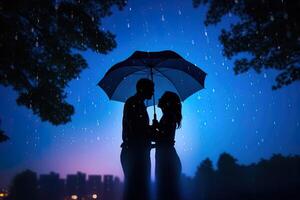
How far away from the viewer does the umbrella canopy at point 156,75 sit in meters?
4.79

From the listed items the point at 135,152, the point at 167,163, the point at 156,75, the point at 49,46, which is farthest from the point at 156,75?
the point at 49,46

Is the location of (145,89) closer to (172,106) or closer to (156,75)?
(172,106)

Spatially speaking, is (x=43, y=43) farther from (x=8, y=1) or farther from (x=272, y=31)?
(x=272, y=31)

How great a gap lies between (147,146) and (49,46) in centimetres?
643

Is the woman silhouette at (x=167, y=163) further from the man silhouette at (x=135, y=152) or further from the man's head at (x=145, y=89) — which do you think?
the man's head at (x=145, y=89)

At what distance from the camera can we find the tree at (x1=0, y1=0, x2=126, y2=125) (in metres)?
8.36

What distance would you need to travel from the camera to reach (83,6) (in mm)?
9203

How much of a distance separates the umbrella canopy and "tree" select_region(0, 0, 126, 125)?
417 centimetres

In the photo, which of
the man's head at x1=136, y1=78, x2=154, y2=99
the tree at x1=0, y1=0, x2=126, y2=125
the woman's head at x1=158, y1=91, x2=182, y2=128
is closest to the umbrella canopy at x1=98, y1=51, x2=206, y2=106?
the woman's head at x1=158, y1=91, x2=182, y2=128

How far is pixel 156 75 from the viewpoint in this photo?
5.29 meters

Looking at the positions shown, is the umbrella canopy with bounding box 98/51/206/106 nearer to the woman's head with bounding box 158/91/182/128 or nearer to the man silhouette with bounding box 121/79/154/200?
the woman's head with bounding box 158/91/182/128

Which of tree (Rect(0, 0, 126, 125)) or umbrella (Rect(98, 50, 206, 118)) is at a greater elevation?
tree (Rect(0, 0, 126, 125))

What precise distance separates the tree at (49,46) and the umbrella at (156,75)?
4178mm

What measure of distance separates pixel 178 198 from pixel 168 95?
53.7 inches
